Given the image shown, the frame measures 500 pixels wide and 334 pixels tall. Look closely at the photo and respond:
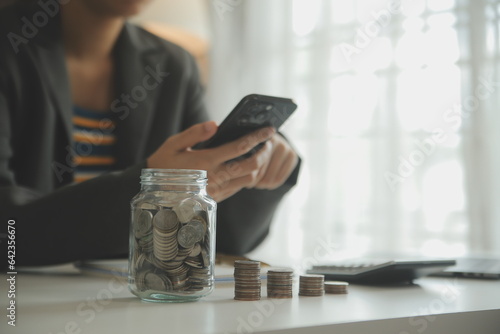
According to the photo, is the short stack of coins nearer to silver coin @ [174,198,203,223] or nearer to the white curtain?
silver coin @ [174,198,203,223]

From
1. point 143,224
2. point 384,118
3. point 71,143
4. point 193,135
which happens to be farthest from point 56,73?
point 384,118

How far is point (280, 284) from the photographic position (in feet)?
1.94

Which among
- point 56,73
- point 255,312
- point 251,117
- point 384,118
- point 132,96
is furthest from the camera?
point 384,118

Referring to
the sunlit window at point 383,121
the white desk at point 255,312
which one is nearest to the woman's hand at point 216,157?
the white desk at point 255,312

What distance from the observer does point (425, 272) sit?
0.75 m

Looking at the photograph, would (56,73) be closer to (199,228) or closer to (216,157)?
(216,157)

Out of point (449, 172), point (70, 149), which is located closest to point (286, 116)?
point (70, 149)

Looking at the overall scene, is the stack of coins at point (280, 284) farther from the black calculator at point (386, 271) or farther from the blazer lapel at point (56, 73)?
the blazer lapel at point (56, 73)

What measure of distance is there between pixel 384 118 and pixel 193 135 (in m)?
1.63

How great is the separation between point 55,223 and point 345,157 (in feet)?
5.66

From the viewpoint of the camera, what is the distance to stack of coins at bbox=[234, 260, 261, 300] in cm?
57

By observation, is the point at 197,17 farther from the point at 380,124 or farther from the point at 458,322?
the point at 458,322

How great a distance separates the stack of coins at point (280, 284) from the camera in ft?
1.94

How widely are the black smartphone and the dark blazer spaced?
0.43 ft
